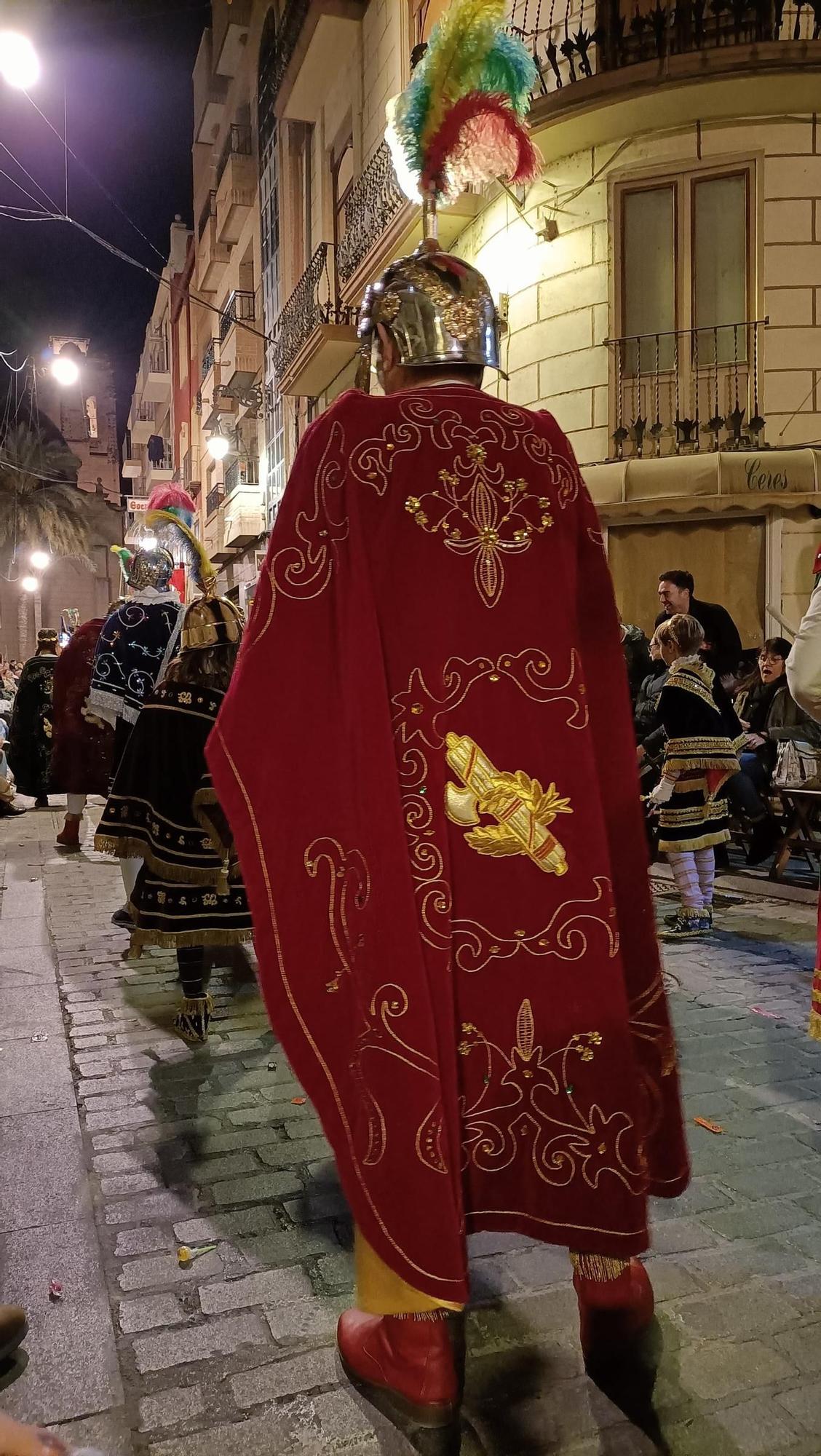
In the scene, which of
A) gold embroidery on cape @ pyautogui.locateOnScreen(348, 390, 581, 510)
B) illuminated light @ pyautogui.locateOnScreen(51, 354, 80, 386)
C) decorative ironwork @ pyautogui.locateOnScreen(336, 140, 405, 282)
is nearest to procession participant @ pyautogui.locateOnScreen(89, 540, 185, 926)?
gold embroidery on cape @ pyautogui.locateOnScreen(348, 390, 581, 510)

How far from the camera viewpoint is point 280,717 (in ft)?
6.02

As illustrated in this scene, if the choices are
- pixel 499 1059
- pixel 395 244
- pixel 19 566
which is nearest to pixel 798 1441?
pixel 499 1059

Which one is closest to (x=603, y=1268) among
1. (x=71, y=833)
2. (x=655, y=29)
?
(x=71, y=833)

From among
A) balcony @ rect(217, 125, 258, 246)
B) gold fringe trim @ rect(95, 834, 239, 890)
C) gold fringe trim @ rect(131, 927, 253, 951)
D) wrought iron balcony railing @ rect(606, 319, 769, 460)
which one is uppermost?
balcony @ rect(217, 125, 258, 246)

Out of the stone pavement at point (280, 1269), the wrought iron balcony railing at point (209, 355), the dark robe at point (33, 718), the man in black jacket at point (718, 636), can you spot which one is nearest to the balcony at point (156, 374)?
the wrought iron balcony railing at point (209, 355)

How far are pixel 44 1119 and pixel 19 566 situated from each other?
41.0m

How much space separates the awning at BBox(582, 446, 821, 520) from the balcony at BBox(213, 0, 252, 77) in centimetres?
1771

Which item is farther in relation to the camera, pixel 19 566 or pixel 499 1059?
pixel 19 566

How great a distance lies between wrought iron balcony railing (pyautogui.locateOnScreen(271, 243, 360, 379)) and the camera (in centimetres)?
1531

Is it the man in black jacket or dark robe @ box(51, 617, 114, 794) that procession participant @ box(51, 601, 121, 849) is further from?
the man in black jacket

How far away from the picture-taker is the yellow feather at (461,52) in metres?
2.23

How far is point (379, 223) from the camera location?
13.2 m

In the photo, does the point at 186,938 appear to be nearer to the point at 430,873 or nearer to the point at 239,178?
the point at 430,873

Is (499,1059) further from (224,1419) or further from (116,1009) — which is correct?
(116,1009)
